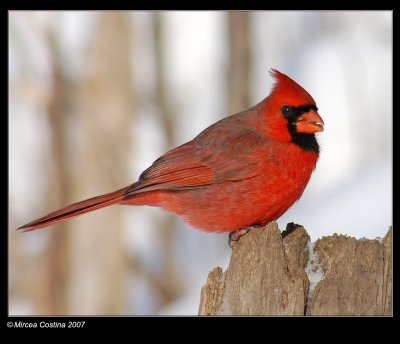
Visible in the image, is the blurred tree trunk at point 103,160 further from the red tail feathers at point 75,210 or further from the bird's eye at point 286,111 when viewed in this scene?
the bird's eye at point 286,111

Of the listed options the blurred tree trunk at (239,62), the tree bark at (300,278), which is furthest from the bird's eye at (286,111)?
the blurred tree trunk at (239,62)

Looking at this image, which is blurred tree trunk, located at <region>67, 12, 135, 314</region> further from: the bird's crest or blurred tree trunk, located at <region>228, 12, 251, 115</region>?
the bird's crest

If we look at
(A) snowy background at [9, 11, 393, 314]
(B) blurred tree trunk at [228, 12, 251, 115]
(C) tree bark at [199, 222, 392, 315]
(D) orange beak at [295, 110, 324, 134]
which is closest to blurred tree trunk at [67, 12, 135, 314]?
(A) snowy background at [9, 11, 393, 314]

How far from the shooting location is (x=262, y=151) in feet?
12.2

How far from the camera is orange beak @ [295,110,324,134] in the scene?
3.65 metres

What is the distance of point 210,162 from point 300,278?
3.53 feet

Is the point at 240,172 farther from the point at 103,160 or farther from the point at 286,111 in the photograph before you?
the point at 103,160

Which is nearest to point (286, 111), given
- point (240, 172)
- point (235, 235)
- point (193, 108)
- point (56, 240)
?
point (240, 172)

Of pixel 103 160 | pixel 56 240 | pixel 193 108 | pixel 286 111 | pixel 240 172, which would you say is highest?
pixel 193 108

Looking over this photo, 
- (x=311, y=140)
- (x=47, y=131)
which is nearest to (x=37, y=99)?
(x=47, y=131)

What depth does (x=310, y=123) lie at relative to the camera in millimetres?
3672

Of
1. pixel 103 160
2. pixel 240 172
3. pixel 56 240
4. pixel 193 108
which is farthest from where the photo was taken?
pixel 193 108

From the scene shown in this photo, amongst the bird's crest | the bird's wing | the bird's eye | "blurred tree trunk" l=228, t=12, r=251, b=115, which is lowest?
the bird's wing

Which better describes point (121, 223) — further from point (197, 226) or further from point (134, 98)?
point (197, 226)
